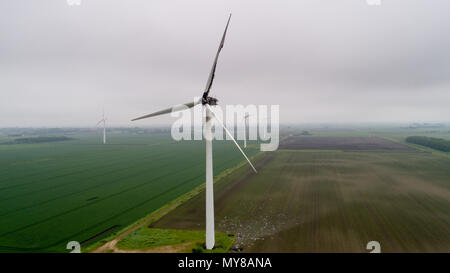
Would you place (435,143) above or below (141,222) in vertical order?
above

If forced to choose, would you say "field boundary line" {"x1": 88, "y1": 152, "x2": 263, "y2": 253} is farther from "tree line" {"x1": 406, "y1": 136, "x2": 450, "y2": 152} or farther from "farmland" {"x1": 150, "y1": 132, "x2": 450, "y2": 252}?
"tree line" {"x1": 406, "y1": 136, "x2": 450, "y2": 152}

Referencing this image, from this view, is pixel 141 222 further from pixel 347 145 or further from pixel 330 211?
pixel 347 145

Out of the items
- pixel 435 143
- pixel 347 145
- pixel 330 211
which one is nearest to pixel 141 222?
pixel 330 211

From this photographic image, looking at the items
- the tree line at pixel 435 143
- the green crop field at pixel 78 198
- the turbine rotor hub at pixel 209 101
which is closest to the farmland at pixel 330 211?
the green crop field at pixel 78 198

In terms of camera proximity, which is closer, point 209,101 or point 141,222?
point 209,101

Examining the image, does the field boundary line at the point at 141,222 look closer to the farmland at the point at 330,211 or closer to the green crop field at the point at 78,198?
the green crop field at the point at 78,198

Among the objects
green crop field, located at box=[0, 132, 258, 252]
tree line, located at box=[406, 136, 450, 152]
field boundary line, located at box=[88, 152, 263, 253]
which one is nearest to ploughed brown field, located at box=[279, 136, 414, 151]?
tree line, located at box=[406, 136, 450, 152]
